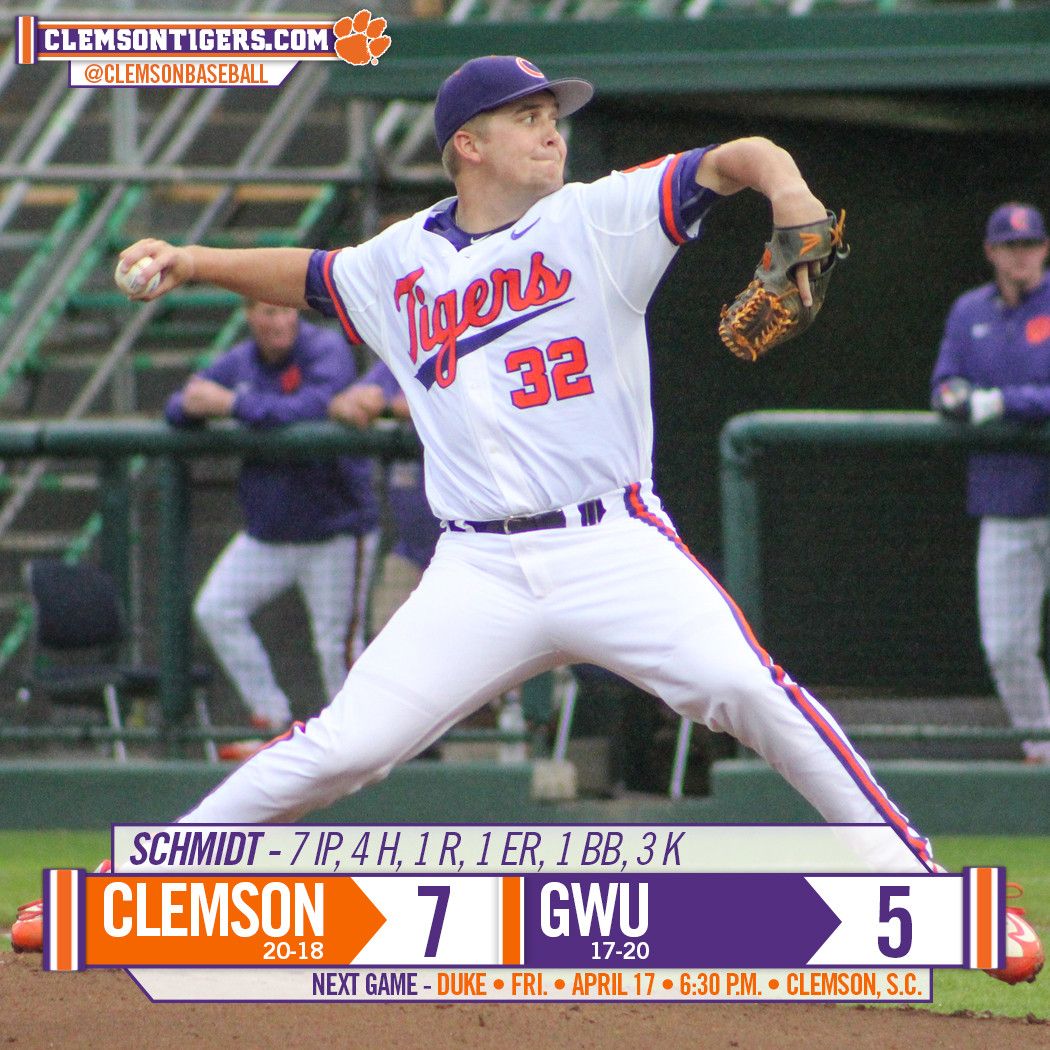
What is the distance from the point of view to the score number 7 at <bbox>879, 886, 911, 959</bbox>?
3.34 meters

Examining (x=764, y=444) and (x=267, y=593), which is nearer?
(x=764, y=444)

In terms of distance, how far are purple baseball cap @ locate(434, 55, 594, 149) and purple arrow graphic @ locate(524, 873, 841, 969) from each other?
58.5 inches

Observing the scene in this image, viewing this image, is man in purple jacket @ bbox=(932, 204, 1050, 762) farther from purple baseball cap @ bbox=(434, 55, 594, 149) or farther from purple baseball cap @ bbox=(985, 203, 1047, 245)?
purple baseball cap @ bbox=(434, 55, 594, 149)

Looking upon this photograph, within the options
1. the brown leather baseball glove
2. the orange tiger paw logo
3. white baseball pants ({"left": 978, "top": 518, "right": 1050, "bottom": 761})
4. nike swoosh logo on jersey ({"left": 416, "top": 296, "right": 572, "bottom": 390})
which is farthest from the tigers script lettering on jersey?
the orange tiger paw logo

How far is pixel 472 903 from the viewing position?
3334mm

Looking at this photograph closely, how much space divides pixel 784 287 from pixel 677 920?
112 cm

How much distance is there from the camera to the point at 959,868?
17.5ft

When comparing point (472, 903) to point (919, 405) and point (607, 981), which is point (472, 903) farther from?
point (919, 405)

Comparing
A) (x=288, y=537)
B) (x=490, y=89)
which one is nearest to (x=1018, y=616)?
(x=288, y=537)

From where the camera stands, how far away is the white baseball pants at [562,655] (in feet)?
11.4

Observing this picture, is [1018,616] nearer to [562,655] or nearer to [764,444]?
[764,444]

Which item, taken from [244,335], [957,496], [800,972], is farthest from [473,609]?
[244,335]
